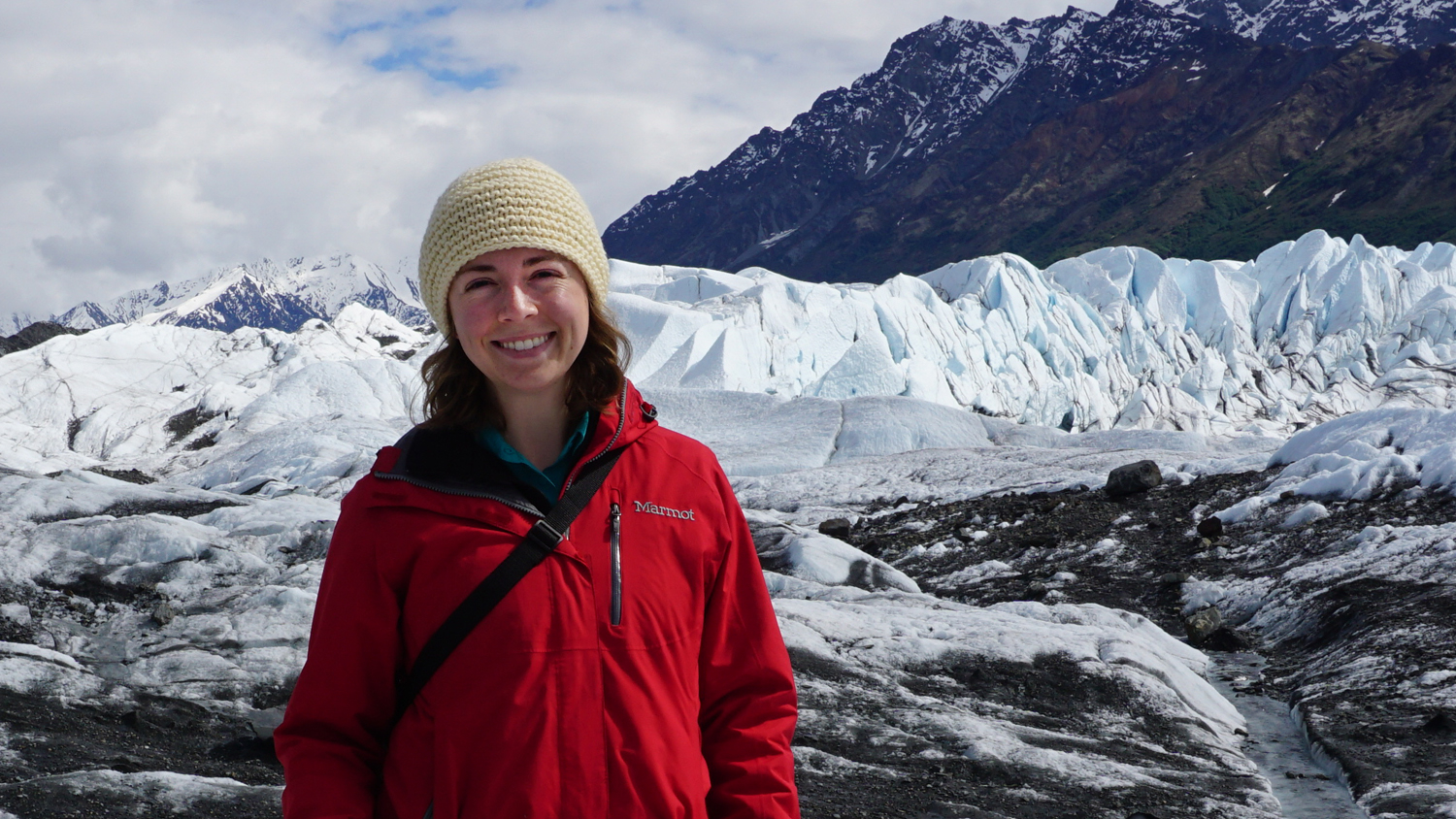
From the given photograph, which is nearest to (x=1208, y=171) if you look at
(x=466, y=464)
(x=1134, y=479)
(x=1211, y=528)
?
(x=1134, y=479)

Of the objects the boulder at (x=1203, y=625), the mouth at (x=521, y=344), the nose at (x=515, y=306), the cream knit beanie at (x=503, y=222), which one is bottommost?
the boulder at (x=1203, y=625)

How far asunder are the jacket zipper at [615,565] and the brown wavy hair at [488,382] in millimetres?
288

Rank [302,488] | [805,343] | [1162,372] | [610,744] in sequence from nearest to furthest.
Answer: [610,744] → [302,488] → [805,343] → [1162,372]

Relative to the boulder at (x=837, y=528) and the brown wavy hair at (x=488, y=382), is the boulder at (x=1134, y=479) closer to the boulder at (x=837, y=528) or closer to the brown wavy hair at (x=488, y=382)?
the boulder at (x=837, y=528)

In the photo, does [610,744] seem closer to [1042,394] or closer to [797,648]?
[797,648]

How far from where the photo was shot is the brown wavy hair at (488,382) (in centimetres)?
229

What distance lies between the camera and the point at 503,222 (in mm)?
2188

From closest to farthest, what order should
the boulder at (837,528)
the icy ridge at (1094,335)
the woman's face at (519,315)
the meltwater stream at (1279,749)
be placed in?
the woman's face at (519,315) → the meltwater stream at (1279,749) → the boulder at (837,528) → the icy ridge at (1094,335)

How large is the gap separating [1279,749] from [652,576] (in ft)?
23.2

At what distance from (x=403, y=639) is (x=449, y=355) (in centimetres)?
67

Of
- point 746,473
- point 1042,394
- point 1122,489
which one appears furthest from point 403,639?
point 1042,394

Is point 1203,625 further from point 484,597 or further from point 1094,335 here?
point 1094,335

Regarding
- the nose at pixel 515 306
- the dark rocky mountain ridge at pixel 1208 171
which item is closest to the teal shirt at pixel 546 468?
the nose at pixel 515 306

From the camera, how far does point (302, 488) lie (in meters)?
25.4
